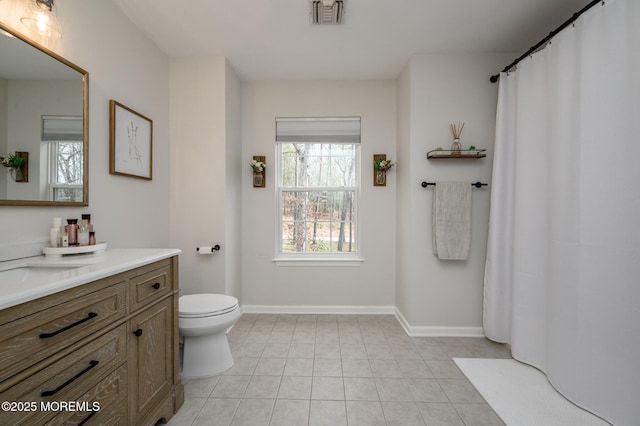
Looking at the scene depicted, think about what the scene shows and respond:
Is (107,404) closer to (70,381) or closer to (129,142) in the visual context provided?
(70,381)

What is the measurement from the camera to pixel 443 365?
2164 mm

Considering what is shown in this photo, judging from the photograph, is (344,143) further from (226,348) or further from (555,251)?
(226,348)

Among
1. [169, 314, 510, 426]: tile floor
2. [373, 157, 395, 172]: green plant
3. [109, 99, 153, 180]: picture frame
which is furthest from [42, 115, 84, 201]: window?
[373, 157, 395, 172]: green plant

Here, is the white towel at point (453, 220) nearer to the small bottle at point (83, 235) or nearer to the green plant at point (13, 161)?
the small bottle at point (83, 235)

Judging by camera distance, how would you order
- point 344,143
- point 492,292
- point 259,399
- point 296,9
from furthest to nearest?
1. point 344,143
2. point 492,292
3. point 296,9
4. point 259,399

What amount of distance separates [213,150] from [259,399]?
204 centimetres

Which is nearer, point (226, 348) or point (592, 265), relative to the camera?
point (592, 265)

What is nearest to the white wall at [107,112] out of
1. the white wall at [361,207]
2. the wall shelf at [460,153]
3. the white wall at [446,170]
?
the white wall at [361,207]

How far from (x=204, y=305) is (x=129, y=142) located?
4.34 ft

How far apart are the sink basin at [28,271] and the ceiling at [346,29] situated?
1.83 meters

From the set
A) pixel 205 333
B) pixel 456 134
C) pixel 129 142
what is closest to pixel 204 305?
pixel 205 333

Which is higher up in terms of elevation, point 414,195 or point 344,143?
point 344,143

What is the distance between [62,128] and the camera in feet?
5.15

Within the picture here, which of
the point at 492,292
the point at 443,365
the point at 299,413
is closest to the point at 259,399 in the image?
the point at 299,413
